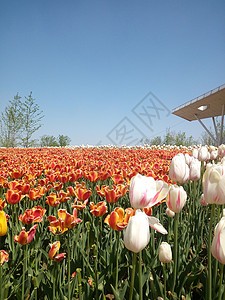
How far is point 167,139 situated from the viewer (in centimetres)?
2267

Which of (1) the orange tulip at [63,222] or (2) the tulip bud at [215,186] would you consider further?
(1) the orange tulip at [63,222]

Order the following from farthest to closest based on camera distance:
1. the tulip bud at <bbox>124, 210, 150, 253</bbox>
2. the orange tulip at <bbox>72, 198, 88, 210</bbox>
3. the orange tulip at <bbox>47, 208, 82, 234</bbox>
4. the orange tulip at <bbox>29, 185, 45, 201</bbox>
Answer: the orange tulip at <bbox>29, 185, 45, 201</bbox>
the orange tulip at <bbox>72, 198, 88, 210</bbox>
the orange tulip at <bbox>47, 208, 82, 234</bbox>
the tulip bud at <bbox>124, 210, 150, 253</bbox>

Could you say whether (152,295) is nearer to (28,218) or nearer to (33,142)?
(28,218)

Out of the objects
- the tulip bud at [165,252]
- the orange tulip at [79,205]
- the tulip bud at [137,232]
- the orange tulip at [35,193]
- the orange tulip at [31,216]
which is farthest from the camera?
the orange tulip at [35,193]

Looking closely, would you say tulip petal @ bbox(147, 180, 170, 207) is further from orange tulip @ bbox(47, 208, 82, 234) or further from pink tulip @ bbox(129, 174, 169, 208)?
orange tulip @ bbox(47, 208, 82, 234)

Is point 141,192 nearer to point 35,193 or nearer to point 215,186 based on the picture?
point 215,186

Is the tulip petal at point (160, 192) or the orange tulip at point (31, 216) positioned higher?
the tulip petal at point (160, 192)

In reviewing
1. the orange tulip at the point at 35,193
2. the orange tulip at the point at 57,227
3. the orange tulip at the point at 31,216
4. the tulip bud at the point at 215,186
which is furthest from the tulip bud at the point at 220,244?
the orange tulip at the point at 35,193

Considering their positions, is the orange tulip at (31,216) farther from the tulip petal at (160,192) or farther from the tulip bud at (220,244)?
the tulip bud at (220,244)

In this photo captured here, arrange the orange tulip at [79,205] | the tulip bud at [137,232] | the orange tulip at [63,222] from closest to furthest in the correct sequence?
the tulip bud at [137,232], the orange tulip at [63,222], the orange tulip at [79,205]

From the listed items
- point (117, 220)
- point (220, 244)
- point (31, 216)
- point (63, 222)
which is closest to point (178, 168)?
point (117, 220)

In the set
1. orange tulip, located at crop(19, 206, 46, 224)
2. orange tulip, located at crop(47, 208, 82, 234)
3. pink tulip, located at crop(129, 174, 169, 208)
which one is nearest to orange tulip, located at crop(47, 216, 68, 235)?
orange tulip, located at crop(47, 208, 82, 234)

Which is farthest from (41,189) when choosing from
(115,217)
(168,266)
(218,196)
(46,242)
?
(218,196)

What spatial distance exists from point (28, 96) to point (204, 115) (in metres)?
18.8
